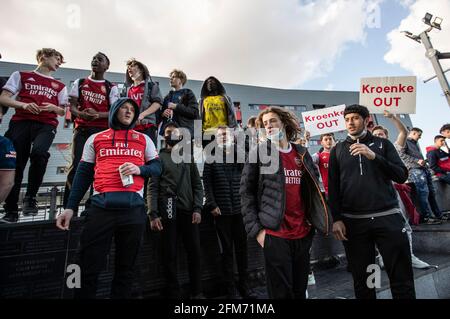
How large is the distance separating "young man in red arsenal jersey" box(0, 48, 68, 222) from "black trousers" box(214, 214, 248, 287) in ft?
7.88

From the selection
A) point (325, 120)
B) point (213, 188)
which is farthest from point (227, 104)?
point (325, 120)

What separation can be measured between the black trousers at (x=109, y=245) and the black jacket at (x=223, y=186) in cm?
130

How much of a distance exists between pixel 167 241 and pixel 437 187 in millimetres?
8624

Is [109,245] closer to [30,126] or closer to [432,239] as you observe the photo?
[30,126]

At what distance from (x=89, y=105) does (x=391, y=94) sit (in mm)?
4899

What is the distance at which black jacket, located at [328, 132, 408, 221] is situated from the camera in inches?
104

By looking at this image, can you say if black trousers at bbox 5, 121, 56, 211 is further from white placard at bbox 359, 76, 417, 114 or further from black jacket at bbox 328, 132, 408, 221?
white placard at bbox 359, 76, 417, 114

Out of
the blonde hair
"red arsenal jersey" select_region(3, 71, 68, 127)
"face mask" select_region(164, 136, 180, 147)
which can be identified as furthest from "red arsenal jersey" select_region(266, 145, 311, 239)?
the blonde hair

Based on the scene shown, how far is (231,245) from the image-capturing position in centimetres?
359

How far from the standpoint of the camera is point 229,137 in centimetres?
400

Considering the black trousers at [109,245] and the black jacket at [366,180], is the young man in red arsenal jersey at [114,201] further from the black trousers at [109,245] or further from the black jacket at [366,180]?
the black jacket at [366,180]

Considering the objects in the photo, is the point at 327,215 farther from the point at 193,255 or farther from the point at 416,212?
the point at 416,212

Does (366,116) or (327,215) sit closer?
(327,215)
